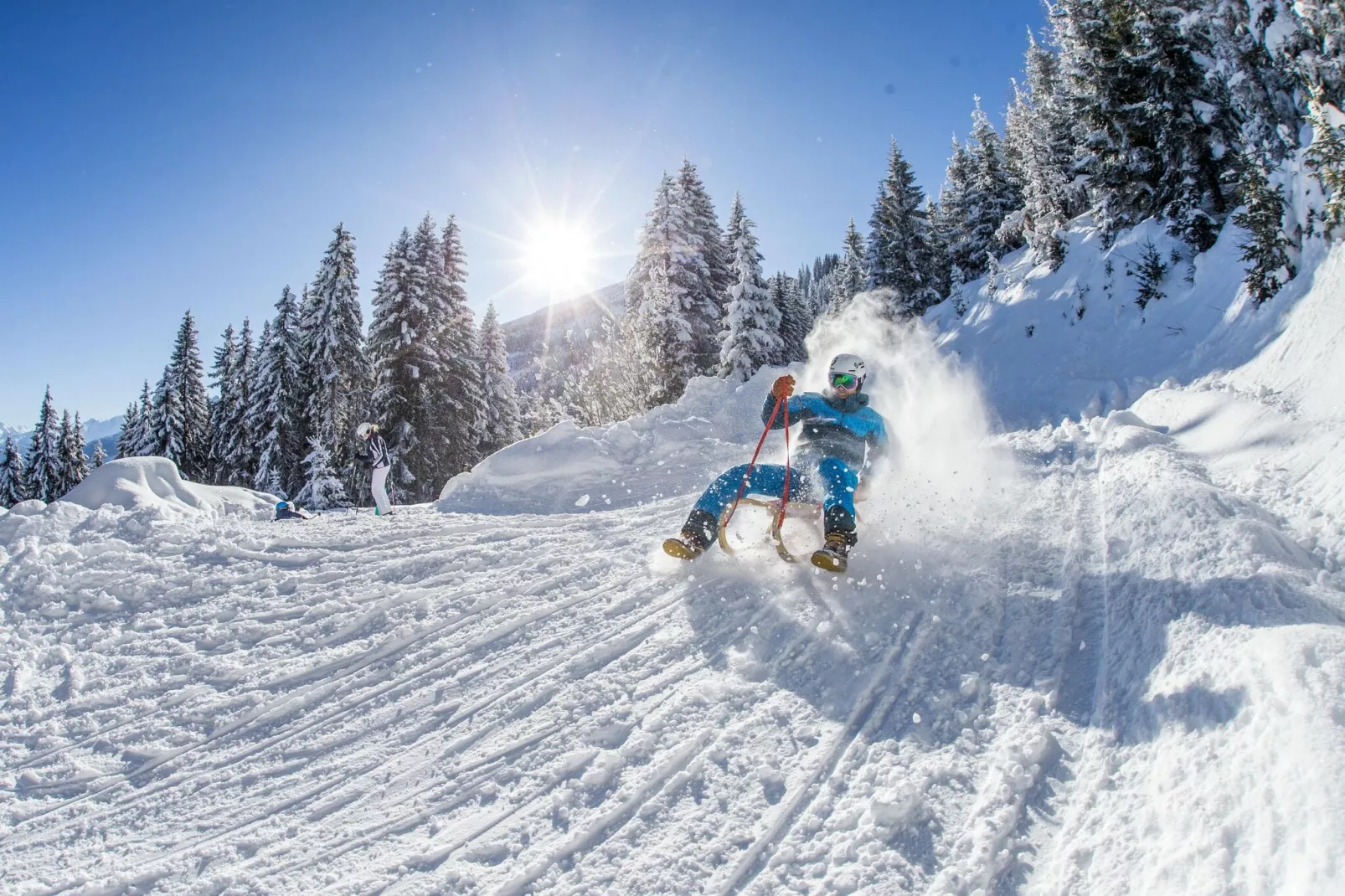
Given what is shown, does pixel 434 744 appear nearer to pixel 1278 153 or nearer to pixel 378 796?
pixel 378 796

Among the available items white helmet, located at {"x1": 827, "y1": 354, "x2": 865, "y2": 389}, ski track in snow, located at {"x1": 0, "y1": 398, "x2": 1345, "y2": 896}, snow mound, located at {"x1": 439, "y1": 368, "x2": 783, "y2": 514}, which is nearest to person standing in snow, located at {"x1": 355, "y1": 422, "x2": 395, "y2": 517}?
snow mound, located at {"x1": 439, "y1": 368, "x2": 783, "y2": 514}

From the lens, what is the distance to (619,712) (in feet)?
10.4

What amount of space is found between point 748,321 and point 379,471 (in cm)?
1775

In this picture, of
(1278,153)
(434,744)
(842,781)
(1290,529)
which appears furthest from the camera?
(1278,153)

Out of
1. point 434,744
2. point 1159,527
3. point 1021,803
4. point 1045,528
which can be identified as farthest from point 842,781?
point 1045,528

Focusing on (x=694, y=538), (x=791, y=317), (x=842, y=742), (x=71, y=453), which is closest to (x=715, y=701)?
(x=842, y=742)

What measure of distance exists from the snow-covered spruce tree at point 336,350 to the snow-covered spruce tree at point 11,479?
1346 inches

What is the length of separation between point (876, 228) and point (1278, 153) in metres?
25.6

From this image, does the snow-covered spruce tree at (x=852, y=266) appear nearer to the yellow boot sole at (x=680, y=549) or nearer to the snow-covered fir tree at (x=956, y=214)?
the snow-covered fir tree at (x=956, y=214)

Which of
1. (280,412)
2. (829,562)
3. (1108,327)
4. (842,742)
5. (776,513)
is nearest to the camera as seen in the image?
(842,742)

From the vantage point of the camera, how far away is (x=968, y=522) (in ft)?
18.0

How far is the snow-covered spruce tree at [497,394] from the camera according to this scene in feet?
106

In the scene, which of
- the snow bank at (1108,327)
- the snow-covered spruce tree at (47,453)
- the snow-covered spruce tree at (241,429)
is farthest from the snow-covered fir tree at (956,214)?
the snow-covered spruce tree at (47,453)

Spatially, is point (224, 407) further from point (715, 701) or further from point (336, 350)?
point (715, 701)
